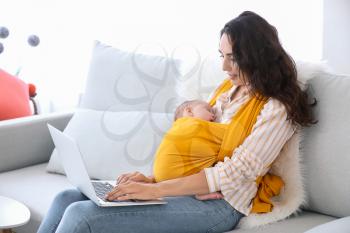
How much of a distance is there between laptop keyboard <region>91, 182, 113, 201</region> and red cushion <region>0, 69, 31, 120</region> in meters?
1.13

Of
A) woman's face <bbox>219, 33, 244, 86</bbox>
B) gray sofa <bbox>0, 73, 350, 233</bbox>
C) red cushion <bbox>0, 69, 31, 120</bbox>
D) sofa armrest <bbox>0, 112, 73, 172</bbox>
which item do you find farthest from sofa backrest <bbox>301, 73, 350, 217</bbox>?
red cushion <bbox>0, 69, 31, 120</bbox>

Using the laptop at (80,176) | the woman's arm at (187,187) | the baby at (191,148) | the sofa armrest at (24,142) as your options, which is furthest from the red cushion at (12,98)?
the woman's arm at (187,187)

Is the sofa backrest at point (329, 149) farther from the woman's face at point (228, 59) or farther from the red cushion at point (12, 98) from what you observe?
the red cushion at point (12, 98)

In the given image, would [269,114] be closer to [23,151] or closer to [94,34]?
[23,151]

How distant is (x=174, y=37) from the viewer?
3076mm

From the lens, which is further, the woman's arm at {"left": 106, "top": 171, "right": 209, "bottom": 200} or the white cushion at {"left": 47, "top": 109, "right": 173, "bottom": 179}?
the white cushion at {"left": 47, "top": 109, "right": 173, "bottom": 179}

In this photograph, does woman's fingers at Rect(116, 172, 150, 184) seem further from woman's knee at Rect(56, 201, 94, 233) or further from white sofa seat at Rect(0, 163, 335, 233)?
white sofa seat at Rect(0, 163, 335, 233)

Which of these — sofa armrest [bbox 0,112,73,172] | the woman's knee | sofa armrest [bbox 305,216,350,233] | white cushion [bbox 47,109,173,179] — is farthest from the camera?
sofa armrest [bbox 0,112,73,172]

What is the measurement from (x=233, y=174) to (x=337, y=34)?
102cm

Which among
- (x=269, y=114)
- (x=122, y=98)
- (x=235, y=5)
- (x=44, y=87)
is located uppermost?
(x=235, y=5)

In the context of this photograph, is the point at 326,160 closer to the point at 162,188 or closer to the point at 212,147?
the point at 212,147

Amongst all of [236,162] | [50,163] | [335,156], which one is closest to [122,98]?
→ [50,163]

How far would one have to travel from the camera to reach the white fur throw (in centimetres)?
178

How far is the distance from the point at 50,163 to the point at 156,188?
889 mm
